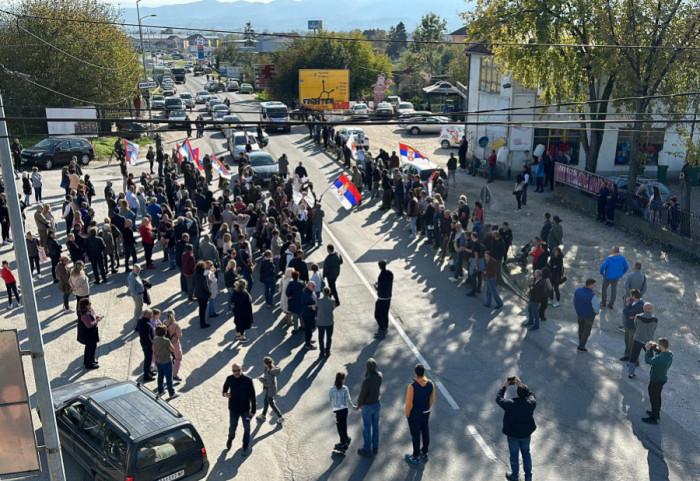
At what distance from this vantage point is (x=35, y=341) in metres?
Result: 6.45

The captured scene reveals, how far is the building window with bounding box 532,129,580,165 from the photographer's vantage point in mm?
31484

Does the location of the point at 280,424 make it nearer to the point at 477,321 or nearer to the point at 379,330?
the point at 379,330

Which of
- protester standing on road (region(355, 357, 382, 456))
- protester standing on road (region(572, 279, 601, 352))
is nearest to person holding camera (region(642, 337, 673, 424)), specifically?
protester standing on road (region(572, 279, 601, 352))

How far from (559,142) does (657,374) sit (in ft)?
73.5

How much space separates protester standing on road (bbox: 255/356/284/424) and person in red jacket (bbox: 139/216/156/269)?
8.36 metres

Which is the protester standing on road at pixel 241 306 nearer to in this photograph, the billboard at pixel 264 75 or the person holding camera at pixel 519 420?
the person holding camera at pixel 519 420

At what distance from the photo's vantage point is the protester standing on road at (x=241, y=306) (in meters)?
13.6

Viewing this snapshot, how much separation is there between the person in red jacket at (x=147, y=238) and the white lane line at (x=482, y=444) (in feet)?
34.9

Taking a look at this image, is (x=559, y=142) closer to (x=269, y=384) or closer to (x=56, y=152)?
(x=56, y=152)

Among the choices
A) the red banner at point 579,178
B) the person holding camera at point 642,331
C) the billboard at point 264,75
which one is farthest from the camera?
the billboard at point 264,75

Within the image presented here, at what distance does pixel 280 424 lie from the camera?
36.7 feet

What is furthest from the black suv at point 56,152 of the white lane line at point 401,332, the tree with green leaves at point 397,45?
the tree with green leaves at point 397,45

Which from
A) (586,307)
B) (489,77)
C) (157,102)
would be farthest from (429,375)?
(157,102)

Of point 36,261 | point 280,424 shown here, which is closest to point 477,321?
point 280,424
